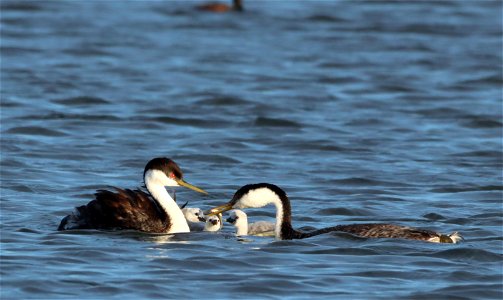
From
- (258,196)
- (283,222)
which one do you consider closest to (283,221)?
(283,222)

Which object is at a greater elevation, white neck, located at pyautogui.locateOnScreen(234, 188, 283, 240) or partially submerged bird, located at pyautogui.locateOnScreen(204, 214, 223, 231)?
white neck, located at pyautogui.locateOnScreen(234, 188, 283, 240)

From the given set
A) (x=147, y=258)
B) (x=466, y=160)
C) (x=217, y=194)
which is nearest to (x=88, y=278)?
(x=147, y=258)

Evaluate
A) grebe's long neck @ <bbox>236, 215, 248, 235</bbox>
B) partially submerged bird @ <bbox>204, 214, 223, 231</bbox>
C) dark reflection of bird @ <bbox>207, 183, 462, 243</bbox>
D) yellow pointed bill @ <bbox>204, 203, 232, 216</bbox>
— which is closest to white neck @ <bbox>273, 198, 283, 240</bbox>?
dark reflection of bird @ <bbox>207, 183, 462, 243</bbox>

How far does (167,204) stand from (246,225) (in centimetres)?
83

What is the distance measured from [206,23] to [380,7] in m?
6.72

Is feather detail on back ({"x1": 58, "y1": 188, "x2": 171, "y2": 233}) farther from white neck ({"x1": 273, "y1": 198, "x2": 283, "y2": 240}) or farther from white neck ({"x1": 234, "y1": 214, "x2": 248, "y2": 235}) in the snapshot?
white neck ({"x1": 273, "y1": 198, "x2": 283, "y2": 240})

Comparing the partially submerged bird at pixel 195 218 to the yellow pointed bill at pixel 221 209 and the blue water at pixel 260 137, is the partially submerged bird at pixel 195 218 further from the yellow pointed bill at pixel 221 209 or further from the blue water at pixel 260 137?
the blue water at pixel 260 137

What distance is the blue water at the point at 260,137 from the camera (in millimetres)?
12000

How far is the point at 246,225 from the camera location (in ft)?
45.5

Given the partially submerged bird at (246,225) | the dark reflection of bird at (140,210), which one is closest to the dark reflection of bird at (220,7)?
the partially submerged bird at (246,225)

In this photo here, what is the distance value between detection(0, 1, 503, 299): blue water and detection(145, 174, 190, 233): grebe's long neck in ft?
0.92

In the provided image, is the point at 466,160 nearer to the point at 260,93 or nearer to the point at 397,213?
the point at 397,213

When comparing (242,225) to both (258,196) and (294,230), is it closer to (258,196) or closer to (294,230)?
(258,196)

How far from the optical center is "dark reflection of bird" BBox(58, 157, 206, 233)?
13.6 metres
